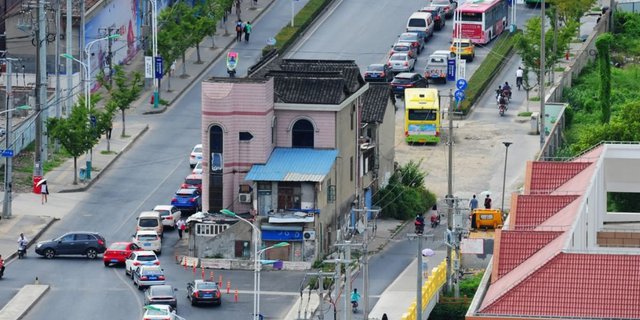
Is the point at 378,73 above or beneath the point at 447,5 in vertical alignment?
beneath

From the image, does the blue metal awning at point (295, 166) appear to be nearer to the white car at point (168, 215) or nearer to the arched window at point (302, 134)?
the arched window at point (302, 134)

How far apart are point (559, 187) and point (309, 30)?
68.6m

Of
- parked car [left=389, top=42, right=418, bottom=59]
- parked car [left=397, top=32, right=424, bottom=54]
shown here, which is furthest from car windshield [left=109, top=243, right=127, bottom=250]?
parked car [left=397, top=32, right=424, bottom=54]

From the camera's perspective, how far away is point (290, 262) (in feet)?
424

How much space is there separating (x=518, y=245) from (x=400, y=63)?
2798 inches

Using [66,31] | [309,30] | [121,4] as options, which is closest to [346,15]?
[309,30]

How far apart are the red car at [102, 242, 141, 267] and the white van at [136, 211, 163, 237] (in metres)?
4.20

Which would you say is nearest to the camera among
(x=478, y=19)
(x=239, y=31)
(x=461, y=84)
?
(x=461, y=84)

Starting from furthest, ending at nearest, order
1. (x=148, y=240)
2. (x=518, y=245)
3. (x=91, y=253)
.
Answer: (x=148, y=240) < (x=91, y=253) < (x=518, y=245)

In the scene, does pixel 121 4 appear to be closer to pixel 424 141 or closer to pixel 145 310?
pixel 424 141

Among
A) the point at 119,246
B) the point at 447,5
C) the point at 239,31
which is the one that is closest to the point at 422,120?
the point at 239,31

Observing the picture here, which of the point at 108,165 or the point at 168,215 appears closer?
the point at 168,215

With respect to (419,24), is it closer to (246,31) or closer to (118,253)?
(246,31)

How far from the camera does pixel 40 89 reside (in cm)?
14638
